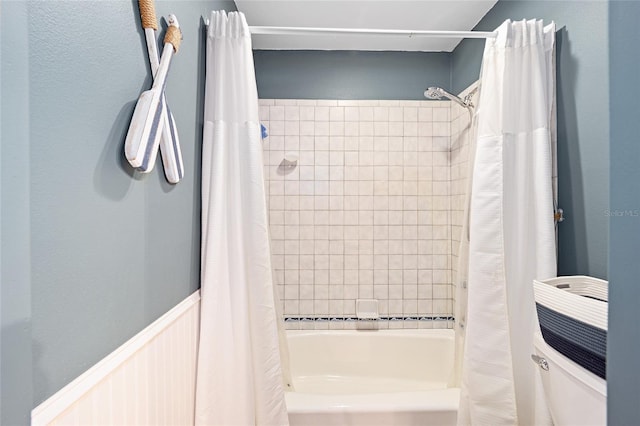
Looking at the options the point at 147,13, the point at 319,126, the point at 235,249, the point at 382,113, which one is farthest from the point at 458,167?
the point at 147,13

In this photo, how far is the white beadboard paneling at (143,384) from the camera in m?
0.75

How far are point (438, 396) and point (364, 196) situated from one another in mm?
1310

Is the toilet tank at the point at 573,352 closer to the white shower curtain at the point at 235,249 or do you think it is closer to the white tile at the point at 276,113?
the white shower curtain at the point at 235,249

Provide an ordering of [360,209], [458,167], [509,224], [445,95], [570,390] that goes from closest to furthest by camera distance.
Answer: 1. [570,390]
2. [509,224]
3. [445,95]
4. [458,167]
5. [360,209]

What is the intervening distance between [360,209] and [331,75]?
3.08ft

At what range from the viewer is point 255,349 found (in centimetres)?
156

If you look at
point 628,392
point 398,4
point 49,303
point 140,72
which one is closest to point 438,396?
point 628,392

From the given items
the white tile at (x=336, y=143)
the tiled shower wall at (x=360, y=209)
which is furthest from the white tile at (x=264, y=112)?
the white tile at (x=336, y=143)

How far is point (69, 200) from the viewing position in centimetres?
74

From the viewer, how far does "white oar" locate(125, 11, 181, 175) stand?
93 cm

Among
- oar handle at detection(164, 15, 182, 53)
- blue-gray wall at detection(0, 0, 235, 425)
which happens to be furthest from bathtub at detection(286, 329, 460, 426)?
oar handle at detection(164, 15, 182, 53)

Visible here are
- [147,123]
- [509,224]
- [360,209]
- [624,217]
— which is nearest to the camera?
[624,217]

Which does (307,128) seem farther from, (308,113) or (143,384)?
(143,384)

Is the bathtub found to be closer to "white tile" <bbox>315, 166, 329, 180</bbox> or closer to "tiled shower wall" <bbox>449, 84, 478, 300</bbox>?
"tiled shower wall" <bbox>449, 84, 478, 300</bbox>
